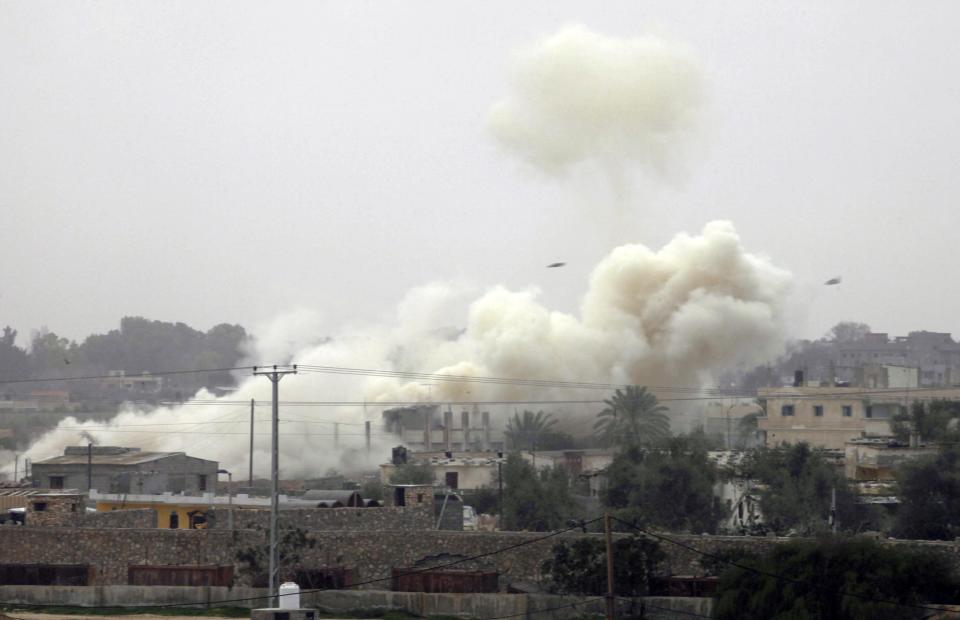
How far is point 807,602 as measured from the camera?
33.3 meters

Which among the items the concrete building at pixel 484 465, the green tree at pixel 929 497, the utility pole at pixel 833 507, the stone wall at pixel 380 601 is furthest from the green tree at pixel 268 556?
the concrete building at pixel 484 465

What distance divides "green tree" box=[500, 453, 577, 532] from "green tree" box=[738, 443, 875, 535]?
22.4 feet

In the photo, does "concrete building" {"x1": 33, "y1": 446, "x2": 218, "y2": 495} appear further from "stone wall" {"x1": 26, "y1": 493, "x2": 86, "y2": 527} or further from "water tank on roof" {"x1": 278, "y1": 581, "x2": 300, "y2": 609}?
"water tank on roof" {"x1": 278, "y1": 581, "x2": 300, "y2": 609}

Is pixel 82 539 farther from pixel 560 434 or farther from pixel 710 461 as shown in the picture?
pixel 560 434

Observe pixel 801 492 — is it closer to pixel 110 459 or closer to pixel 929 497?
pixel 929 497

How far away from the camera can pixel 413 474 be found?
65688mm

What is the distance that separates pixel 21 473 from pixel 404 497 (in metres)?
44.0

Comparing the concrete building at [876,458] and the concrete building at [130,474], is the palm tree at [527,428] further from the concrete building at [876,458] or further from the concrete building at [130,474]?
the concrete building at [876,458]

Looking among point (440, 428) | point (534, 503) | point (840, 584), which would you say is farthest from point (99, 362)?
point (840, 584)

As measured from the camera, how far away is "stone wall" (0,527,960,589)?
39.2 metres

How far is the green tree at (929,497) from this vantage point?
49.6 m

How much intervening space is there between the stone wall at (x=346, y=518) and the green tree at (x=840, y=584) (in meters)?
12.5

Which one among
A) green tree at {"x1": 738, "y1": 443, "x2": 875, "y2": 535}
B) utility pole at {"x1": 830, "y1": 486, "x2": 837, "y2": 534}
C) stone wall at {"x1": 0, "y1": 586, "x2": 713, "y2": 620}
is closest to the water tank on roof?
stone wall at {"x1": 0, "y1": 586, "x2": 713, "y2": 620}

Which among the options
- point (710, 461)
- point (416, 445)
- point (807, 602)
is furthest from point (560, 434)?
point (807, 602)
